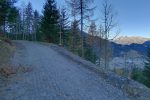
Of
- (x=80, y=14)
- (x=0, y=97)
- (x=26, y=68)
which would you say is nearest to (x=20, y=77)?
(x=26, y=68)

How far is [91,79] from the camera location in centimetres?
1417

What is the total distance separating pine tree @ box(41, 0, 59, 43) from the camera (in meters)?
47.4

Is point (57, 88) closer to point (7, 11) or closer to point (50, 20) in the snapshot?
point (7, 11)

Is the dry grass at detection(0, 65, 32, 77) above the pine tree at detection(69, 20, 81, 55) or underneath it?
underneath

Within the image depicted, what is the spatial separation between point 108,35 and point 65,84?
2279 centimetres

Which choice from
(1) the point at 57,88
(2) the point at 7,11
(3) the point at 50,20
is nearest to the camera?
(1) the point at 57,88

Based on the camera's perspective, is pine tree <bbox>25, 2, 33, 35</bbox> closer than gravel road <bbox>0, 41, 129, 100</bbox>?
No

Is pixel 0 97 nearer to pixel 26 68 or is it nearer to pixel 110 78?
pixel 26 68

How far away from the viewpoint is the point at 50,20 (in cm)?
4747

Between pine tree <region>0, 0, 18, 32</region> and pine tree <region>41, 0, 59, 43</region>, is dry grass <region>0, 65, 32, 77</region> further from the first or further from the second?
pine tree <region>41, 0, 59, 43</region>

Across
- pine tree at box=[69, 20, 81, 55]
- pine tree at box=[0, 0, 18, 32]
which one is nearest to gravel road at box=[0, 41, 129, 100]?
pine tree at box=[0, 0, 18, 32]

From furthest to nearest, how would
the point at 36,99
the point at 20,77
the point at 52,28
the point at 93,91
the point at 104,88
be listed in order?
1. the point at 52,28
2. the point at 20,77
3. the point at 104,88
4. the point at 93,91
5. the point at 36,99

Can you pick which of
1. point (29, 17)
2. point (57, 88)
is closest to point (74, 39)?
point (29, 17)

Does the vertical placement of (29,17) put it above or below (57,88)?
above
